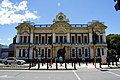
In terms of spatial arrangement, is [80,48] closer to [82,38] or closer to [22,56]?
[82,38]

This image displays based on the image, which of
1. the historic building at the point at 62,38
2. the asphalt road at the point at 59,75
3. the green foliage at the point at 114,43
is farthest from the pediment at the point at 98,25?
the asphalt road at the point at 59,75

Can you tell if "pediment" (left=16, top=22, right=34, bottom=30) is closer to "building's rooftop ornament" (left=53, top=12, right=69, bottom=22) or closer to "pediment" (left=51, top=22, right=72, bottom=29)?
"pediment" (left=51, top=22, right=72, bottom=29)

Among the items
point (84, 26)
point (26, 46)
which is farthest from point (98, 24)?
point (26, 46)

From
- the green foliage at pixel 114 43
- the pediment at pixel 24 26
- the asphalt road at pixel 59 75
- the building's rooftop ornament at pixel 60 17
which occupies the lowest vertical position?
the asphalt road at pixel 59 75

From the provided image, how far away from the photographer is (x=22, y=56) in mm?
60938

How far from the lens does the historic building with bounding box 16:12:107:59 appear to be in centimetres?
5994

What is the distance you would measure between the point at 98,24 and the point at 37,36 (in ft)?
63.5

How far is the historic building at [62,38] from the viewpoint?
59.9 m

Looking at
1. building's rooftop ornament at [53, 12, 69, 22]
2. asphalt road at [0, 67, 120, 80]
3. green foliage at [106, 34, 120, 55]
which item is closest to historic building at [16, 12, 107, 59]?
building's rooftop ornament at [53, 12, 69, 22]

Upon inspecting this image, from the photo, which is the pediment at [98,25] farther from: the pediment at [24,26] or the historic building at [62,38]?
the pediment at [24,26]

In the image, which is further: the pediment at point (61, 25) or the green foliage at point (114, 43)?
the green foliage at point (114, 43)

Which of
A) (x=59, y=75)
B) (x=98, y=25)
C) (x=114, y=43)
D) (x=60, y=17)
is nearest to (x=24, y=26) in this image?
(x=60, y=17)

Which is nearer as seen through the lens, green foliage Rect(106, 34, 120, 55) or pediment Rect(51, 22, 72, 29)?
pediment Rect(51, 22, 72, 29)

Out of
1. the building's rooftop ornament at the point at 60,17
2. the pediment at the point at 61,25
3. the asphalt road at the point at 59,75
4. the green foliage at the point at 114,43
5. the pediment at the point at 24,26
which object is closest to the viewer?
the asphalt road at the point at 59,75
